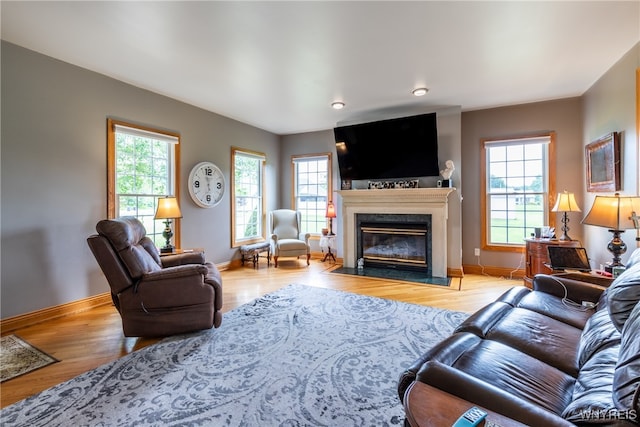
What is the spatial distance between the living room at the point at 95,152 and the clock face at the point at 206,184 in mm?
115

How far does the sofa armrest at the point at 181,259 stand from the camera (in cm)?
309

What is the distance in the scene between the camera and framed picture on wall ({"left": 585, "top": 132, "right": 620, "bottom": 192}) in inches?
119

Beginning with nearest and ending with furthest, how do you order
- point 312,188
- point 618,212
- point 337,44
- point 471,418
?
point 471,418 < point 618,212 < point 337,44 < point 312,188

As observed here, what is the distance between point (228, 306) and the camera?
10.7 ft

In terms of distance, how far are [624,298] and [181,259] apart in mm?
3418

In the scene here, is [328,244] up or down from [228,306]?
up

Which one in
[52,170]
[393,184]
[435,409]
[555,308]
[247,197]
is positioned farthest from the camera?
→ [247,197]

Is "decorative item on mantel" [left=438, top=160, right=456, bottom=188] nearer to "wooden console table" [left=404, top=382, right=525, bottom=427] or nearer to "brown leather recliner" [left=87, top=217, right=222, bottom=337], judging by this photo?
"brown leather recliner" [left=87, top=217, right=222, bottom=337]

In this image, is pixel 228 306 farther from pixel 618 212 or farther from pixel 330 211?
pixel 618 212

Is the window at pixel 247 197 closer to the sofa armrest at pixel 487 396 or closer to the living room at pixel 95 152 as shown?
the living room at pixel 95 152

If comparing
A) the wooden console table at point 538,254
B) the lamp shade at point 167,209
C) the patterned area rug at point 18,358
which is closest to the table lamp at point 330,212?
the lamp shade at point 167,209

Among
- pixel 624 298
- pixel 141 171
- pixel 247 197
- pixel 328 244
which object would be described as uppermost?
pixel 141 171

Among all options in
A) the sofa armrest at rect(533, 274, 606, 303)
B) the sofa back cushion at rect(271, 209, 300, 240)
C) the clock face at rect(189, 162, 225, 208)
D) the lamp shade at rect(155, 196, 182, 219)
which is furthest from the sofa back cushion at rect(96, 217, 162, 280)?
the sofa armrest at rect(533, 274, 606, 303)

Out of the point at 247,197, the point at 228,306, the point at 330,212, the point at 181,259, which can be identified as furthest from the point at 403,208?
the point at 181,259
